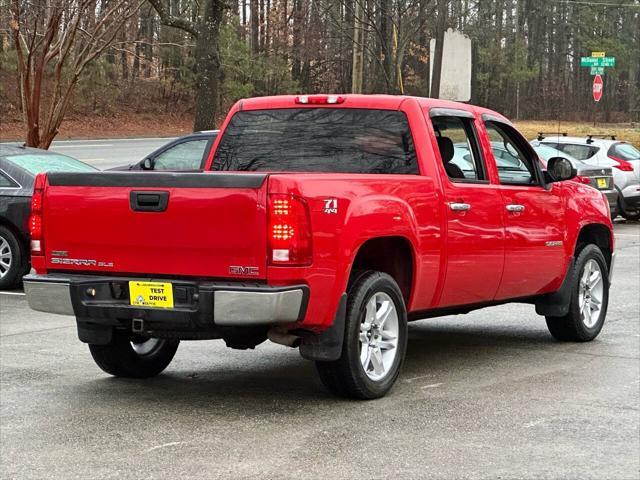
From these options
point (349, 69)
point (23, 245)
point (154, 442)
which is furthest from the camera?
point (349, 69)

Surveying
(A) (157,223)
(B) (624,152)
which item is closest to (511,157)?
(A) (157,223)

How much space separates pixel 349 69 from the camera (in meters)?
67.8

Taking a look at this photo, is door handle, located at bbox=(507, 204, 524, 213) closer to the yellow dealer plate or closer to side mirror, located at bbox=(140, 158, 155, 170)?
the yellow dealer plate

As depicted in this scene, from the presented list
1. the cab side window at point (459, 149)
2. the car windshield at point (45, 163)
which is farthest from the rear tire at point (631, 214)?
the cab side window at point (459, 149)

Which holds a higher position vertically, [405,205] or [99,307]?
[405,205]

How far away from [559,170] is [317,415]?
3163 mm

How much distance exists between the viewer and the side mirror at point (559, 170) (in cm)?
905

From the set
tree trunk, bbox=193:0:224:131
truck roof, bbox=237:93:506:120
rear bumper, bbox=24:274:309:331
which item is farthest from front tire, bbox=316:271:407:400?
tree trunk, bbox=193:0:224:131

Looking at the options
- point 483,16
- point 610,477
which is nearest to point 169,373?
point 610,477

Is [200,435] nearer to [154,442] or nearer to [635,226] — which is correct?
[154,442]

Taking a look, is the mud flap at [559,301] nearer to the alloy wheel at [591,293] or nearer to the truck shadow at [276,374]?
the alloy wheel at [591,293]

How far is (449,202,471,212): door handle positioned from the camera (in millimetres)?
7996

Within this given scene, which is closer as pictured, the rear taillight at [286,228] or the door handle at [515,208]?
the rear taillight at [286,228]

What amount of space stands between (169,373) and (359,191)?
218 cm
